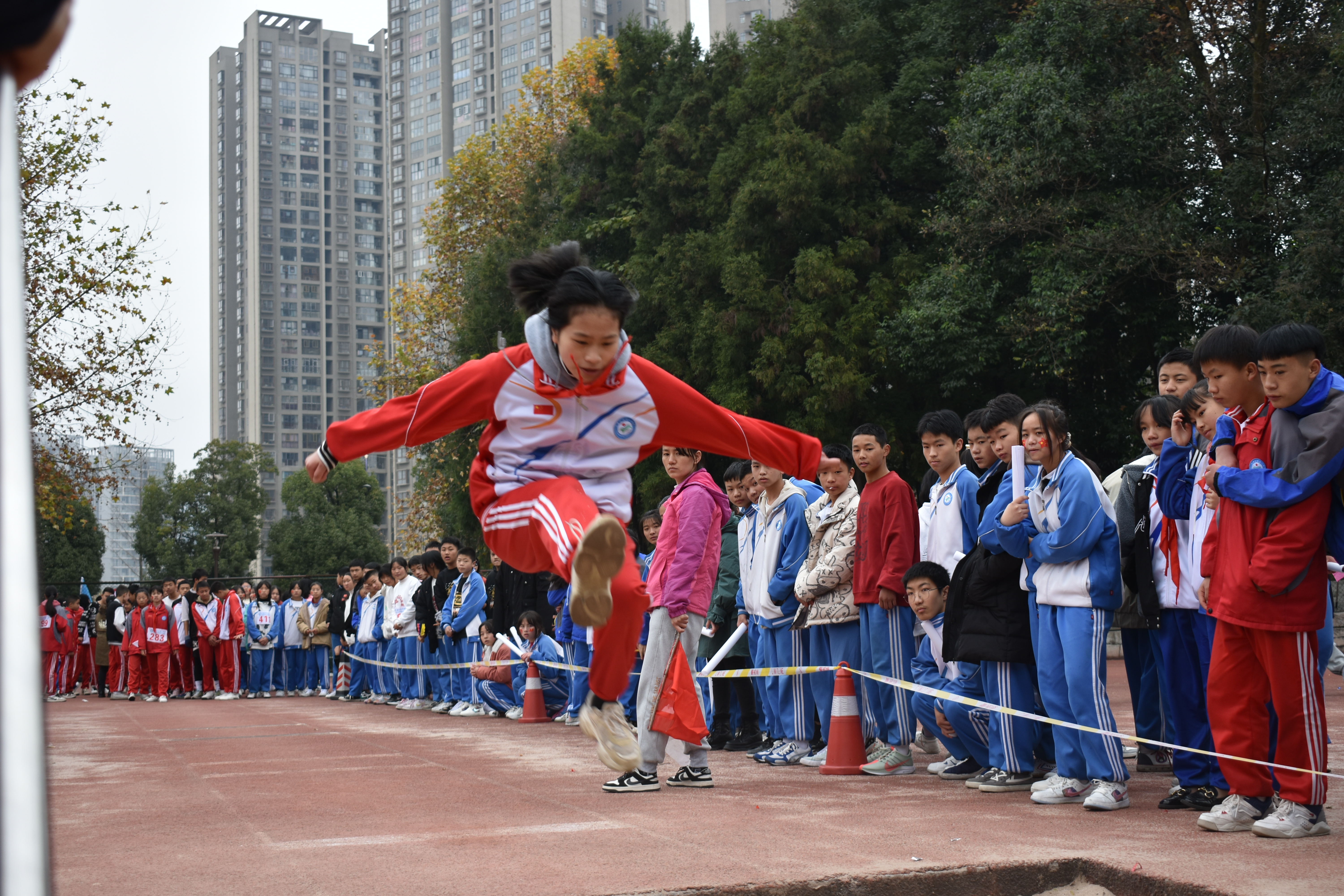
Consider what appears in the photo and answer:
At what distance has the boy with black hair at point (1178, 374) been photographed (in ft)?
23.9

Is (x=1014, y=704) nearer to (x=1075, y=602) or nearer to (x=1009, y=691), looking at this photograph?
(x=1009, y=691)

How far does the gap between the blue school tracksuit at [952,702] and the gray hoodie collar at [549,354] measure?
3460mm

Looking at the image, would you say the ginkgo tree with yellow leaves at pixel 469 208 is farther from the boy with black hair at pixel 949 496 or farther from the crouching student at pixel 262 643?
the boy with black hair at pixel 949 496

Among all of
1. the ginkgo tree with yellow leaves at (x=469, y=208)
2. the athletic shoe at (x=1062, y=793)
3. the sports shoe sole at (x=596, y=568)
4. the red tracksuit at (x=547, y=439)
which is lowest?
the athletic shoe at (x=1062, y=793)

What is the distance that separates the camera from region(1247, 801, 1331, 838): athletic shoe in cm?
515

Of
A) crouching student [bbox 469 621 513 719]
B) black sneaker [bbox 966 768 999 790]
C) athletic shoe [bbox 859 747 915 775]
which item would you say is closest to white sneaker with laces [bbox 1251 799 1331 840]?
black sneaker [bbox 966 768 999 790]

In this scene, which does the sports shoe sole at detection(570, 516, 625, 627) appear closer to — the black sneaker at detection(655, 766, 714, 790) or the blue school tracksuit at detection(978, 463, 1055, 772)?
the blue school tracksuit at detection(978, 463, 1055, 772)

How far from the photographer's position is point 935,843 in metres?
5.32

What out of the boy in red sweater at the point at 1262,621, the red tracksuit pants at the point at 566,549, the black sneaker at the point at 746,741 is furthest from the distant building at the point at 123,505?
the boy in red sweater at the point at 1262,621

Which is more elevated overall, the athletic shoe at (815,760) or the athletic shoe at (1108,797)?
the athletic shoe at (1108,797)

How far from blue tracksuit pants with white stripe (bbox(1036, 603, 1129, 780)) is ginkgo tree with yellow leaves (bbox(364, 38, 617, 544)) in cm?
2844

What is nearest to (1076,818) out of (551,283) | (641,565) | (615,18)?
(551,283)

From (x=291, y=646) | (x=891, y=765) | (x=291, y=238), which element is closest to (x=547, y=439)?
(x=891, y=765)

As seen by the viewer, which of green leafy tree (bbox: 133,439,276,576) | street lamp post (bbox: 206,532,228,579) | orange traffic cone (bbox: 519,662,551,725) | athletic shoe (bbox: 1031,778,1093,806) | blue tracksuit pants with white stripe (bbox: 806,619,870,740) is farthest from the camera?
green leafy tree (bbox: 133,439,276,576)
